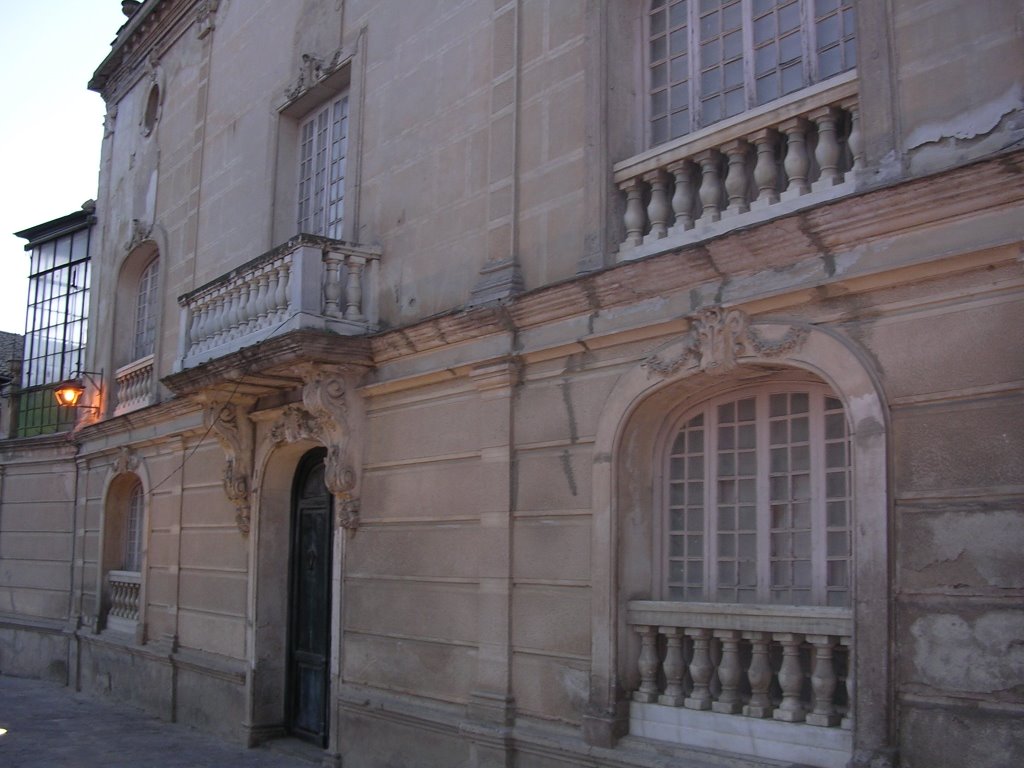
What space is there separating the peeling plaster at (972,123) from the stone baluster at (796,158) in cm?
77

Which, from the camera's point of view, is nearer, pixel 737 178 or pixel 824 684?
pixel 824 684


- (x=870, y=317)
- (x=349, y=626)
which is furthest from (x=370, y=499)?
(x=870, y=317)

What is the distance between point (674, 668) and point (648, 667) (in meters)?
0.21

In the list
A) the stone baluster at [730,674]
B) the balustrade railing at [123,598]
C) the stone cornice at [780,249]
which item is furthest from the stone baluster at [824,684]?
the balustrade railing at [123,598]

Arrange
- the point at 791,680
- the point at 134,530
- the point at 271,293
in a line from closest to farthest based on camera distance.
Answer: the point at 791,680 < the point at 271,293 < the point at 134,530

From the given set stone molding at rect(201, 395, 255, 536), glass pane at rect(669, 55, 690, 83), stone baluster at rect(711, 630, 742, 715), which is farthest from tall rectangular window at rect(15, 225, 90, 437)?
stone baluster at rect(711, 630, 742, 715)

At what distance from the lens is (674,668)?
6.77 m

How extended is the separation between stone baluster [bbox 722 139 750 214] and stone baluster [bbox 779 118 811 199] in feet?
1.12

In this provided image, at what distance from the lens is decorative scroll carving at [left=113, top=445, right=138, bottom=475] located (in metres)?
15.0

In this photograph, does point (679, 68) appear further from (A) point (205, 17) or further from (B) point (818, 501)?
(A) point (205, 17)

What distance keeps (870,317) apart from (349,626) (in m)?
5.74

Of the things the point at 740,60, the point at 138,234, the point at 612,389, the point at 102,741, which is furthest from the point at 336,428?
the point at 138,234

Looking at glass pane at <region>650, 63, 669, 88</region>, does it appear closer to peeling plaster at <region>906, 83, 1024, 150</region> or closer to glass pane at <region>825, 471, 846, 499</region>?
peeling plaster at <region>906, 83, 1024, 150</region>

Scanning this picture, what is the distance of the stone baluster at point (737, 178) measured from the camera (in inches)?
266
